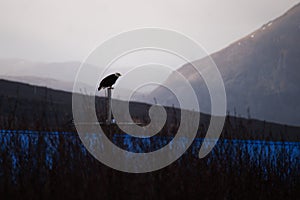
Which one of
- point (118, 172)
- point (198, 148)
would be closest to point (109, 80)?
point (198, 148)

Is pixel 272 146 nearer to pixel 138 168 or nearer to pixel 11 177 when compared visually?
pixel 138 168

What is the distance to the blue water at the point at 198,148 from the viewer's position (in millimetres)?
4500

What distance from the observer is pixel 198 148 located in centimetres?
502

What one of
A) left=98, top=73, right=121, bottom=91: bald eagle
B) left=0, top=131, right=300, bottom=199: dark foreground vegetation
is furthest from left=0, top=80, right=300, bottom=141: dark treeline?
left=98, top=73, right=121, bottom=91: bald eagle

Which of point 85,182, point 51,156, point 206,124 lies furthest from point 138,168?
point 206,124

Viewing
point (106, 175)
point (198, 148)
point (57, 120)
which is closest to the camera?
point (106, 175)

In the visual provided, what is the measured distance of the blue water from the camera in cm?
450

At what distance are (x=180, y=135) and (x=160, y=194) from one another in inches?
33.0

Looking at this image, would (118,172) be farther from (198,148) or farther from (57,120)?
(198,148)

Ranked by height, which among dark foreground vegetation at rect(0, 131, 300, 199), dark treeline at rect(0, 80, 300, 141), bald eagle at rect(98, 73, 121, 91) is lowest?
dark foreground vegetation at rect(0, 131, 300, 199)

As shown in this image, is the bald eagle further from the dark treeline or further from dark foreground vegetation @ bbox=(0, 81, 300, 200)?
dark foreground vegetation @ bbox=(0, 81, 300, 200)

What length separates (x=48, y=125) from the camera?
15.1 ft

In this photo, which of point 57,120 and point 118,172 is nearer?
point 118,172

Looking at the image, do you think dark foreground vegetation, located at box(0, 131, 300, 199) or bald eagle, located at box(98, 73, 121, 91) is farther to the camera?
bald eagle, located at box(98, 73, 121, 91)
